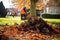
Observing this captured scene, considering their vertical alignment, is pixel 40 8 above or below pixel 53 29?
above

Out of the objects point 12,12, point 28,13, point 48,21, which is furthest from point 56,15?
point 12,12

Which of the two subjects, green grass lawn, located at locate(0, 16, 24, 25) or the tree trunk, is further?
the tree trunk

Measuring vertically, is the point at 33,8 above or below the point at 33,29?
above

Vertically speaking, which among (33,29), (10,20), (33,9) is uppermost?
(33,9)

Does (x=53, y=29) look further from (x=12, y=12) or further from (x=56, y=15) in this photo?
(x=12, y=12)

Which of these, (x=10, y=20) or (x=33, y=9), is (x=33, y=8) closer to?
(x=33, y=9)

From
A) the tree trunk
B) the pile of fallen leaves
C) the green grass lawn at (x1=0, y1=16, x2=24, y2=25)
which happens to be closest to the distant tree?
the green grass lawn at (x1=0, y1=16, x2=24, y2=25)

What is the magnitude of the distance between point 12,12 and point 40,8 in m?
0.47

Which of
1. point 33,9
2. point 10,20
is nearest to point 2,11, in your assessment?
point 10,20

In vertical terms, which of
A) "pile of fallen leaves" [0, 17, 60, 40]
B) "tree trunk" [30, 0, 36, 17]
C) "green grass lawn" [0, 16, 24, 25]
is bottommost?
"pile of fallen leaves" [0, 17, 60, 40]

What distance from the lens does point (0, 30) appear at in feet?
15.2

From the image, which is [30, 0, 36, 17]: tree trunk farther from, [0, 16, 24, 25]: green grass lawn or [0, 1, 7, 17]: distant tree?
[0, 1, 7, 17]: distant tree

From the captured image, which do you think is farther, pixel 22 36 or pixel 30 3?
pixel 30 3

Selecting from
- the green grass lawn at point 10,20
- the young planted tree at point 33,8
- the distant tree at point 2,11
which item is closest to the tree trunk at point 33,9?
the young planted tree at point 33,8
